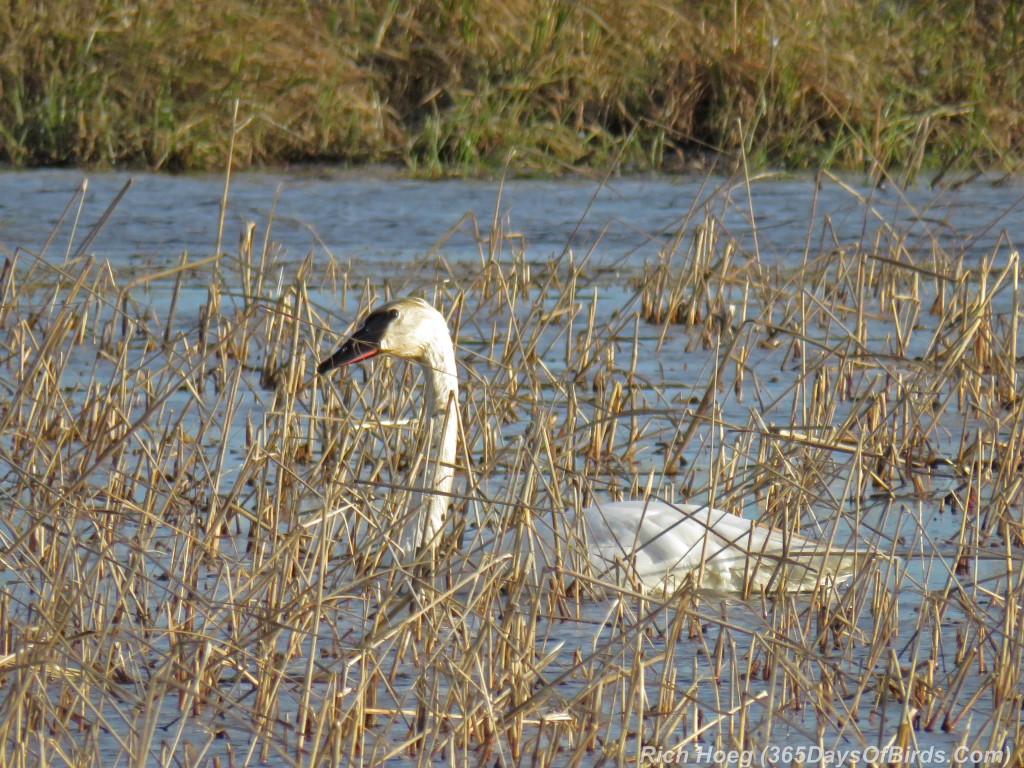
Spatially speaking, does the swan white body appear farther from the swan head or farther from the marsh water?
the marsh water

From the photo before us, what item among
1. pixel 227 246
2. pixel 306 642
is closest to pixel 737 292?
pixel 227 246

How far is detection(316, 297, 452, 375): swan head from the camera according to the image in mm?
5602

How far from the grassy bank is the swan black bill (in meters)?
8.14

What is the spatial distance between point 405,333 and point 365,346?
128 mm

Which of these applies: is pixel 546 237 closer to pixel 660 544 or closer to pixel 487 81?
pixel 487 81

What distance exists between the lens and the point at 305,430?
259 inches

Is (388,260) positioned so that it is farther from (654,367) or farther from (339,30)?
(339,30)

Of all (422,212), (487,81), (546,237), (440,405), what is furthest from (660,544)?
(487,81)

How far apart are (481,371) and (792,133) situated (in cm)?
706

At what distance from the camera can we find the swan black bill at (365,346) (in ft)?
18.2

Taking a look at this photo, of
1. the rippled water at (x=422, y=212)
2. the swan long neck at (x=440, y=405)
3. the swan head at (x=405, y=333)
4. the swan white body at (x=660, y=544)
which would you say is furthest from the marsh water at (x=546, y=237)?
the swan head at (x=405, y=333)

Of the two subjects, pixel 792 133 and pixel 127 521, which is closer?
pixel 127 521

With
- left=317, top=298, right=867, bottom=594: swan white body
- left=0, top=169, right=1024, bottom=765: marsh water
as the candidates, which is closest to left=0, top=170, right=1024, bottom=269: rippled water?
left=0, top=169, right=1024, bottom=765: marsh water

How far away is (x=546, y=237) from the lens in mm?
11977
